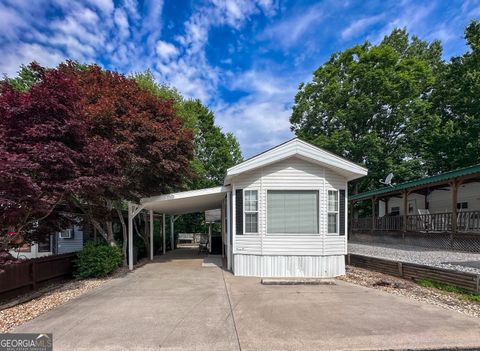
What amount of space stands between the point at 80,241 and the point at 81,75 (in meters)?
8.51

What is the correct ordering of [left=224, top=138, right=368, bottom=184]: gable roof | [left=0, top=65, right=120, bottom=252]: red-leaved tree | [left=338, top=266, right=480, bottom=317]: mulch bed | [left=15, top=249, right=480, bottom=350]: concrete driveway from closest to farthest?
[left=15, top=249, right=480, bottom=350]: concrete driveway → [left=338, top=266, right=480, bottom=317]: mulch bed → [left=0, top=65, right=120, bottom=252]: red-leaved tree → [left=224, top=138, right=368, bottom=184]: gable roof

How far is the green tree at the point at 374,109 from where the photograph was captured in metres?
22.9

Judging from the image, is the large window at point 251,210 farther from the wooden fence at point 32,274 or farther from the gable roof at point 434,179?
the gable roof at point 434,179

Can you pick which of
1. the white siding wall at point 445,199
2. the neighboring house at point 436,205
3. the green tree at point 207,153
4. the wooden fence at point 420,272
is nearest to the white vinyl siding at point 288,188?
the wooden fence at point 420,272

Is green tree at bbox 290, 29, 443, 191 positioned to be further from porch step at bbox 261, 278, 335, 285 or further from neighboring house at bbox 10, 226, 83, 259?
neighboring house at bbox 10, 226, 83, 259

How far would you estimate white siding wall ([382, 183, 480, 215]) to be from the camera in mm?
14547

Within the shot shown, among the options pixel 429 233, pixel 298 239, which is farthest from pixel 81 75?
pixel 429 233

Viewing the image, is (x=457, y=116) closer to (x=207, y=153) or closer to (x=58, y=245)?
(x=207, y=153)

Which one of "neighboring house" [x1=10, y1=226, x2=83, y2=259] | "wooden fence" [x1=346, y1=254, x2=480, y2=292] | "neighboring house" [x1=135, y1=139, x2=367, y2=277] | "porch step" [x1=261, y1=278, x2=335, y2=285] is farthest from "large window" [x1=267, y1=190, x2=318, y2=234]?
"neighboring house" [x1=10, y1=226, x2=83, y2=259]

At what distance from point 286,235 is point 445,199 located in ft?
42.0

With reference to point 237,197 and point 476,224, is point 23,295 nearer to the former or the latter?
point 237,197

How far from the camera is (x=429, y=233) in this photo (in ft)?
45.3

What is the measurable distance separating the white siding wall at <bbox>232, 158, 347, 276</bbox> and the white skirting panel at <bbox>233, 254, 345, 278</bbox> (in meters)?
0.04
